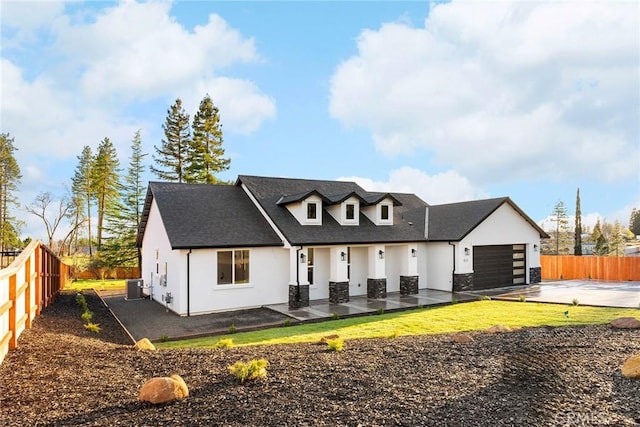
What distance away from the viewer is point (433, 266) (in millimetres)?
21188

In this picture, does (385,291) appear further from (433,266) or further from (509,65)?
(509,65)

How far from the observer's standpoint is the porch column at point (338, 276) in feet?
56.0

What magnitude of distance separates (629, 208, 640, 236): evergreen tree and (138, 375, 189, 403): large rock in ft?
261

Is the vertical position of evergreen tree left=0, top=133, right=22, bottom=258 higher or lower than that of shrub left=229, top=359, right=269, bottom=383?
higher

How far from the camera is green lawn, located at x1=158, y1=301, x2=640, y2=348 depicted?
1098 cm

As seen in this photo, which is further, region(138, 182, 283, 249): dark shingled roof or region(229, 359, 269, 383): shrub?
region(138, 182, 283, 249): dark shingled roof

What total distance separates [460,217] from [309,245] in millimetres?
9857

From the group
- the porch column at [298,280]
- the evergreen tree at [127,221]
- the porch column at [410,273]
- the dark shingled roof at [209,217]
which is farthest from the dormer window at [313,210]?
the evergreen tree at [127,221]

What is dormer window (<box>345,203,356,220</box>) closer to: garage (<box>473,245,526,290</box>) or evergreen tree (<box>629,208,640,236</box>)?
garage (<box>473,245,526,290</box>)

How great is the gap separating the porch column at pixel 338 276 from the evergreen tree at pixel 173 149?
24.8 meters

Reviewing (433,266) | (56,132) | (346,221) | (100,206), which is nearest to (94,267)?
(100,206)

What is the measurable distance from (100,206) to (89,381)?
137 feet

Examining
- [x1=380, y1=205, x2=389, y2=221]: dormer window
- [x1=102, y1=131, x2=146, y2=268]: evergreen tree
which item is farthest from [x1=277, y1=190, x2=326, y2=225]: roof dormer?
[x1=102, y1=131, x2=146, y2=268]: evergreen tree

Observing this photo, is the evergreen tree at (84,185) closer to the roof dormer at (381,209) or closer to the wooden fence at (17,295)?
the roof dormer at (381,209)
